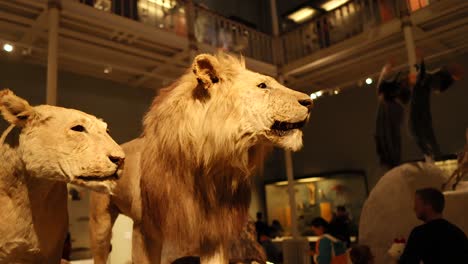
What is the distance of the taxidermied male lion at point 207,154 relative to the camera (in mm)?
934

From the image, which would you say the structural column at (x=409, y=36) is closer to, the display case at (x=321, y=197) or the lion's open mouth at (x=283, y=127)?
the display case at (x=321, y=197)

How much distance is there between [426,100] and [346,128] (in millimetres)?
4176

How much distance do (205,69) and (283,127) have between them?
0.25m

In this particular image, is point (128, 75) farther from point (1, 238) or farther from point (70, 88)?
point (1, 238)

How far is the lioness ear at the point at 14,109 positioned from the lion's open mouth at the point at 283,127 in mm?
560

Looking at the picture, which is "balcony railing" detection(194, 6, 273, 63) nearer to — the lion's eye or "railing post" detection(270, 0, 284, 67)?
"railing post" detection(270, 0, 284, 67)

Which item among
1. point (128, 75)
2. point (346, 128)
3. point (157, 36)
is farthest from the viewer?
point (346, 128)

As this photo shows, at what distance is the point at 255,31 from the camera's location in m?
6.03

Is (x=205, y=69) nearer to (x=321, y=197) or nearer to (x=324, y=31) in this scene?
(x=324, y=31)

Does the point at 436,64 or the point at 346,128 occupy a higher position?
the point at 436,64

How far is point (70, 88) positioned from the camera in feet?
17.0

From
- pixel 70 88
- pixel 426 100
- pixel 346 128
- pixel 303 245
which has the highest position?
pixel 70 88

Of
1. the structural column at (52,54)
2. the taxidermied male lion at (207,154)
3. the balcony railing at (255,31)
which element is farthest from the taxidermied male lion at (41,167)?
the balcony railing at (255,31)

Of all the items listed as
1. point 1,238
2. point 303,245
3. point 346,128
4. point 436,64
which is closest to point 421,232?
point 303,245
